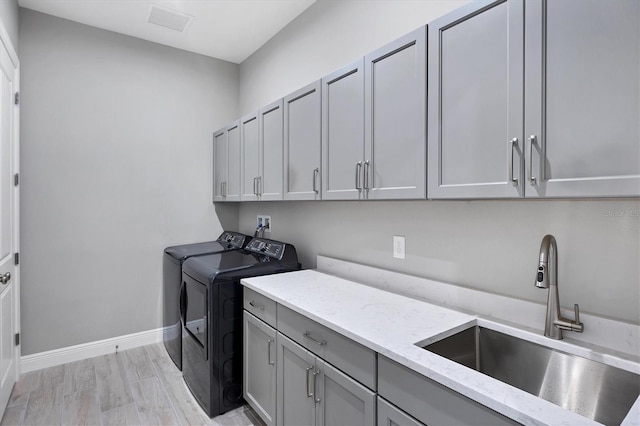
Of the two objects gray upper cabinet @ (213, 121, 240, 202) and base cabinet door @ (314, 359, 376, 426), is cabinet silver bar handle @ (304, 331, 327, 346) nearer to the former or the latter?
base cabinet door @ (314, 359, 376, 426)

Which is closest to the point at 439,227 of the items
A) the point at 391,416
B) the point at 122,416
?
the point at 391,416

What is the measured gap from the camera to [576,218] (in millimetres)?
1230

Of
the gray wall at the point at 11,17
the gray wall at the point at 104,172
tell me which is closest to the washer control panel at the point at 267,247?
the gray wall at the point at 104,172

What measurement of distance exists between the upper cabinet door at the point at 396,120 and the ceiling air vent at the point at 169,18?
6.37 feet

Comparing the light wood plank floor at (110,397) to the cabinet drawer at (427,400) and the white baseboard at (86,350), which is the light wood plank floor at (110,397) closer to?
the white baseboard at (86,350)

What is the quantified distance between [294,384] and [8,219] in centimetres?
225

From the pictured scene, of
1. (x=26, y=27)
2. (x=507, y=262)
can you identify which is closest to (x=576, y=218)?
(x=507, y=262)

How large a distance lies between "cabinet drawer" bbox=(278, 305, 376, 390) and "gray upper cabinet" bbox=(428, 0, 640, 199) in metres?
0.70

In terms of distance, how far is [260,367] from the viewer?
1.94 metres

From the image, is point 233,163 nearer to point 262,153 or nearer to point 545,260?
point 262,153

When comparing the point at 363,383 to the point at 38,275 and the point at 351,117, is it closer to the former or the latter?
the point at 351,117

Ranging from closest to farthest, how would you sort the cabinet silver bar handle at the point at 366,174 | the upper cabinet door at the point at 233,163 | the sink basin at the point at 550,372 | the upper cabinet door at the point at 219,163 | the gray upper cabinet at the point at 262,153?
the sink basin at the point at 550,372
the cabinet silver bar handle at the point at 366,174
the gray upper cabinet at the point at 262,153
the upper cabinet door at the point at 233,163
the upper cabinet door at the point at 219,163

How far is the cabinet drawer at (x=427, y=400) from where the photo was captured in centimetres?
92

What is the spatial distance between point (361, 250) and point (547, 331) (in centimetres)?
113
